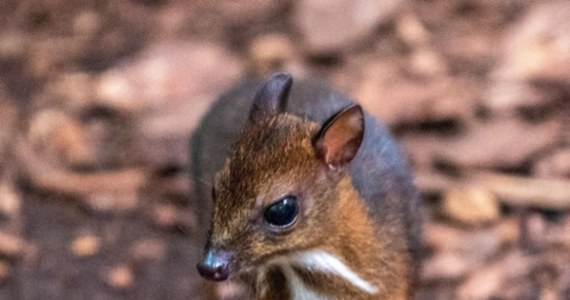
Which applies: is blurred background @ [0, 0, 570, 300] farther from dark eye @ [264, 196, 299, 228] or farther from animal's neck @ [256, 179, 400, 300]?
dark eye @ [264, 196, 299, 228]

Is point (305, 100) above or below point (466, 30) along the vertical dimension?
below

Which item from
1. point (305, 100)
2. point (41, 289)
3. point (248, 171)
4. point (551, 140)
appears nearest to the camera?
point (248, 171)

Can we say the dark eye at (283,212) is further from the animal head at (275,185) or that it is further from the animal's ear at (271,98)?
the animal's ear at (271,98)

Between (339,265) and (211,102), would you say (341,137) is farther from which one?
(211,102)

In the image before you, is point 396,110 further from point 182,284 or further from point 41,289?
point 41,289

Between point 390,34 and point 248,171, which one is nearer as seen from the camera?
point 248,171

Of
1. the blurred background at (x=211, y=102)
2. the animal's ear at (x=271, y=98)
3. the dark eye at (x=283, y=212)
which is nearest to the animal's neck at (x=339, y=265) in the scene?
the dark eye at (x=283, y=212)

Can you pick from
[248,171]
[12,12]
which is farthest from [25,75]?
[248,171]
